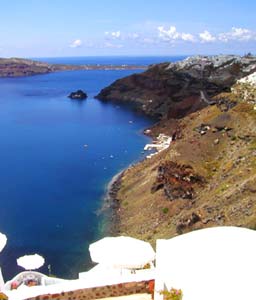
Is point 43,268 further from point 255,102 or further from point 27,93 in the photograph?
point 27,93

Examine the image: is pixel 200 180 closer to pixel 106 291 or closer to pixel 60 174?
pixel 60 174

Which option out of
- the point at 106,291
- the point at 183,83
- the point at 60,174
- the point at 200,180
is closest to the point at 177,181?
the point at 200,180

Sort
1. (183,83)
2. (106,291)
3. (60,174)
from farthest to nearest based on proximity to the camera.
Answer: (183,83) < (60,174) < (106,291)

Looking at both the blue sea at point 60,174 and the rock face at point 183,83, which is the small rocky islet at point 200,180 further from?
the rock face at point 183,83

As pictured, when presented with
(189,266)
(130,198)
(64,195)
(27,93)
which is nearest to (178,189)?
(130,198)

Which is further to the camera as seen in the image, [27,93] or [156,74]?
[27,93]
